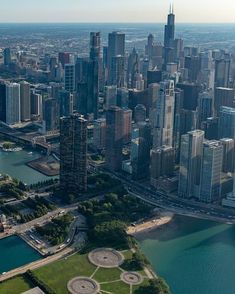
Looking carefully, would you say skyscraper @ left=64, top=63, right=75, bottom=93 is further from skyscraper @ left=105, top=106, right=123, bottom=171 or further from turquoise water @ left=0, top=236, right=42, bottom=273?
turquoise water @ left=0, top=236, right=42, bottom=273

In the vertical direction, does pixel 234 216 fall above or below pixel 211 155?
below

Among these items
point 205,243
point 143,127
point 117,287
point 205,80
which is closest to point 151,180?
point 143,127

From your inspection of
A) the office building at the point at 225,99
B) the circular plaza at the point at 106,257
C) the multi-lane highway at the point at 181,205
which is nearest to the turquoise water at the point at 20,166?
the multi-lane highway at the point at 181,205

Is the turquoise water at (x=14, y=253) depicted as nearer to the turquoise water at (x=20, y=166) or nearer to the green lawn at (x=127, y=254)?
the green lawn at (x=127, y=254)

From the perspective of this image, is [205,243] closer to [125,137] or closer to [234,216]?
[234,216]

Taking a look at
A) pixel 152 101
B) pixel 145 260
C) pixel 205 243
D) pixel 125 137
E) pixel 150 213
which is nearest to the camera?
pixel 145 260

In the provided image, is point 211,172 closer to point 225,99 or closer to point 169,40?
point 225,99

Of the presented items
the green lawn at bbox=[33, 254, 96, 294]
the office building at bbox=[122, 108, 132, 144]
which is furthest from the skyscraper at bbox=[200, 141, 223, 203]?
the green lawn at bbox=[33, 254, 96, 294]
